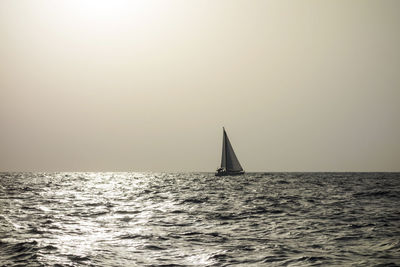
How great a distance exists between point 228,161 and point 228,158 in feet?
2.35

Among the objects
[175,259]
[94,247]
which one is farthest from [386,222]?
[94,247]

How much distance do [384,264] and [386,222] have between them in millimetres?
10718

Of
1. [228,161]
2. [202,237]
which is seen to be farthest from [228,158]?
[202,237]

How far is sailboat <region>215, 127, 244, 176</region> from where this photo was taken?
107438mm

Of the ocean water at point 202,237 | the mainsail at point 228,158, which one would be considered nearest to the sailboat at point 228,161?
the mainsail at point 228,158

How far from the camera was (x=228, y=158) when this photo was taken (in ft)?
356

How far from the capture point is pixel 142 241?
1948cm

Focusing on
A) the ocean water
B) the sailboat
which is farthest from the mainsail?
the ocean water

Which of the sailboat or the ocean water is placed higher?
the sailboat

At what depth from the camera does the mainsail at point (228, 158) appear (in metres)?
107

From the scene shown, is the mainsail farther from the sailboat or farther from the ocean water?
the ocean water

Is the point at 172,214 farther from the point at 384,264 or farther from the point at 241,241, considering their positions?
the point at 384,264

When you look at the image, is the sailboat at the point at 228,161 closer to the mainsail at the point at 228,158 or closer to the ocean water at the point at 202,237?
the mainsail at the point at 228,158

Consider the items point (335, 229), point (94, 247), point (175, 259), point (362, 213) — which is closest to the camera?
point (175, 259)
